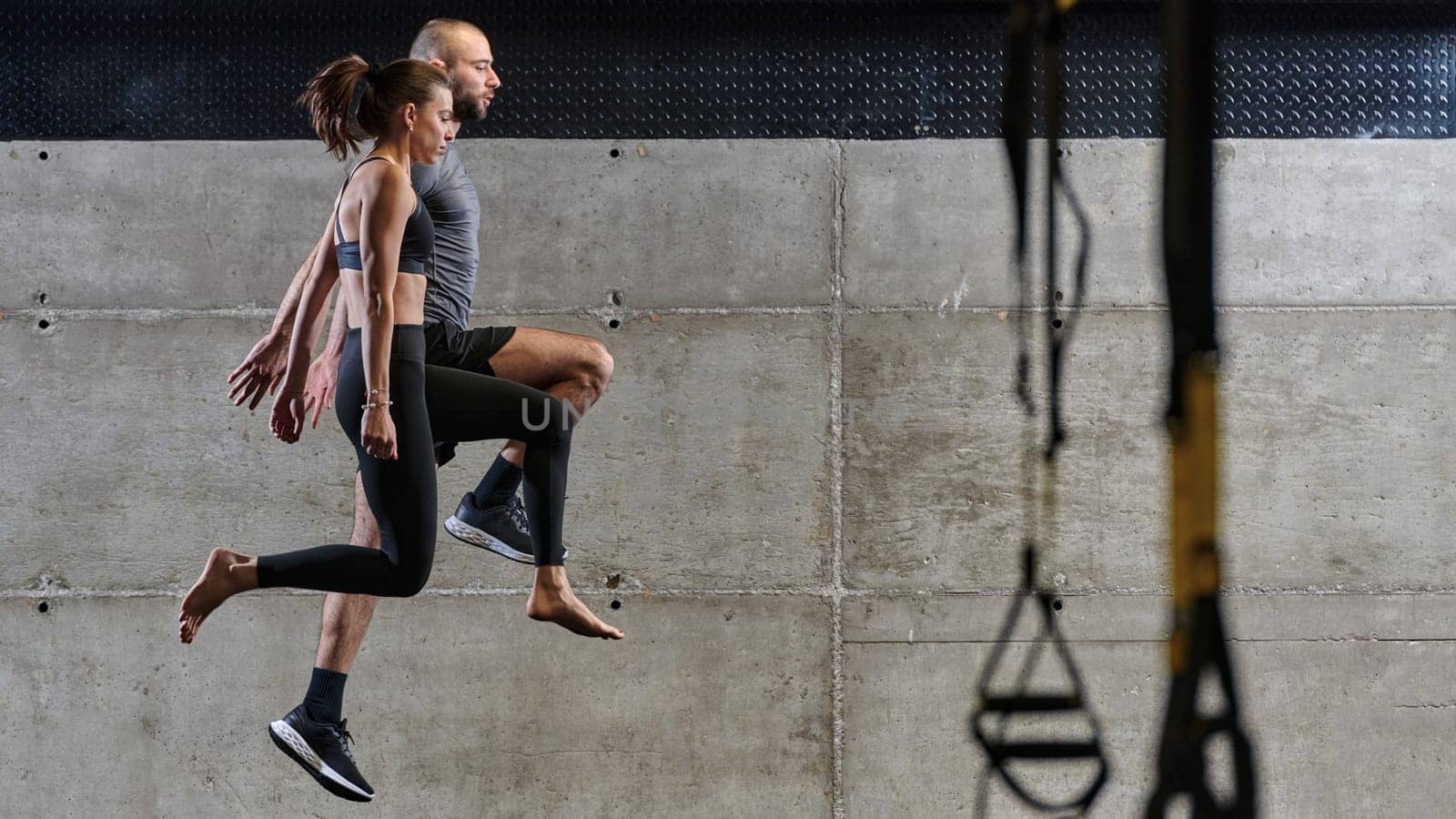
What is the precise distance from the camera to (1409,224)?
3.32 meters

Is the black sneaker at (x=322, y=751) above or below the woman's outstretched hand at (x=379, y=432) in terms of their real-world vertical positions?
below

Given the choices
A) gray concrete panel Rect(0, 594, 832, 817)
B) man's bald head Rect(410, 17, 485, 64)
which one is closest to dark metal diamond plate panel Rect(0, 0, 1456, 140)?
man's bald head Rect(410, 17, 485, 64)

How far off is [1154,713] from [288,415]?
245 centimetres

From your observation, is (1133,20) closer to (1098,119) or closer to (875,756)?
(1098,119)

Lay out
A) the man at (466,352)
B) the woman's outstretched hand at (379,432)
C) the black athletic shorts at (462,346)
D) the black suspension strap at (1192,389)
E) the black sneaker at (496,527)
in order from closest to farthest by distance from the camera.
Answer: the black suspension strap at (1192,389), the woman's outstretched hand at (379,432), the black athletic shorts at (462,346), the man at (466,352), the black sneaker at (496,527)

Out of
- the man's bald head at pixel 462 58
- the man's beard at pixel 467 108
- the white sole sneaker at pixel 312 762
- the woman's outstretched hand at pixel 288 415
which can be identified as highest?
the man's bald head at pixel 462 58

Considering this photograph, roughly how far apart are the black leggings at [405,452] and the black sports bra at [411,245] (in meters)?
0.17

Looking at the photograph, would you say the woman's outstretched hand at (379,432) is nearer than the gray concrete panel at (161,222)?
Yes

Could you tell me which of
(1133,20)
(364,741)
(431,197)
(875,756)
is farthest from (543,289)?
(1133,20)

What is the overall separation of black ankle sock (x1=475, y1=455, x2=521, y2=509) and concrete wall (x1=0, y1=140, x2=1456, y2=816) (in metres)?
0.08

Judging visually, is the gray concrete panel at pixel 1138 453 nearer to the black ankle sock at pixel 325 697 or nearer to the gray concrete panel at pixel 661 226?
the gray concrete panel at pixel 661 226

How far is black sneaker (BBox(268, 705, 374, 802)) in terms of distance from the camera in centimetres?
323

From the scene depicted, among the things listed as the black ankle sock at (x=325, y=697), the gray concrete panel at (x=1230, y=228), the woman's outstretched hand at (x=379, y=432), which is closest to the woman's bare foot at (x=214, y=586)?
the black ankle sock at (x=325, y=697)

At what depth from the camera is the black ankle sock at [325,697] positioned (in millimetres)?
3221
